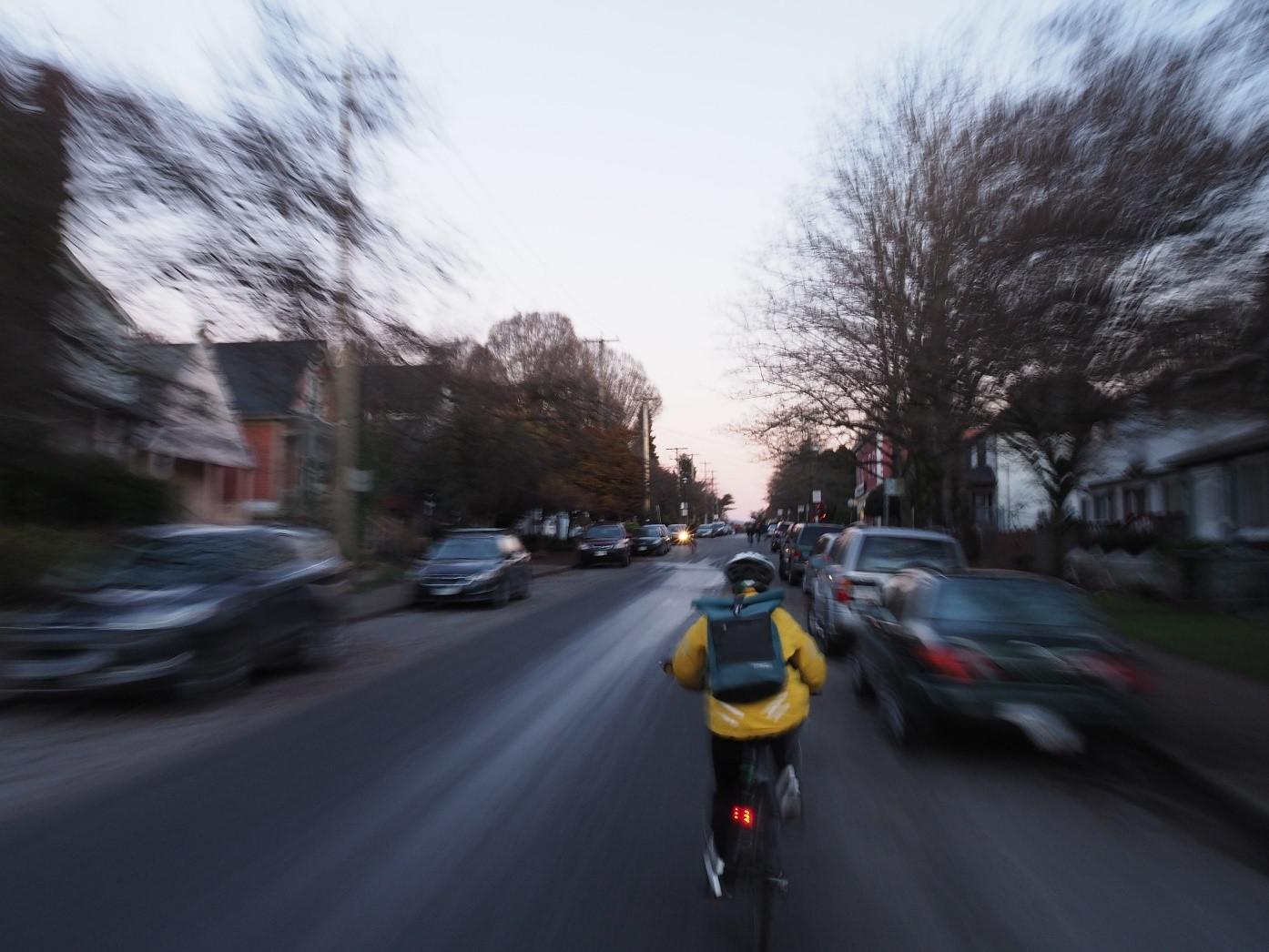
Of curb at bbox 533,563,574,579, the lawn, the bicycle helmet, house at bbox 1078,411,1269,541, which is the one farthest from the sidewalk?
curb at bbox 533,563,574,579

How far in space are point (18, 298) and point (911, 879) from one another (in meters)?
11.4

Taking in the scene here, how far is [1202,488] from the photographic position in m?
25.5

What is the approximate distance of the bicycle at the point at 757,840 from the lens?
162 inches

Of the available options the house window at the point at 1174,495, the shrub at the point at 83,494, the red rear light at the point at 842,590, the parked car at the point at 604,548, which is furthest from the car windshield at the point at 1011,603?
the parked car at the point at 604,548

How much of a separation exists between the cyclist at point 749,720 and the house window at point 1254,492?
67.9 ft

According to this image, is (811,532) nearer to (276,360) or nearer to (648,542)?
(276,360)

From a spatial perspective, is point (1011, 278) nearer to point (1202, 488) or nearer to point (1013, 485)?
point (1202, 488)

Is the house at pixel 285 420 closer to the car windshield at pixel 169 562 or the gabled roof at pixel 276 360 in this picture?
the gabled roof at pixel 276 360

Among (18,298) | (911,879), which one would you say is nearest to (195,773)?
(911,879)

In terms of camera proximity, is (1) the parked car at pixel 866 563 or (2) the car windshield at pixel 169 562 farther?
(1) the parked car at pixel 866 563

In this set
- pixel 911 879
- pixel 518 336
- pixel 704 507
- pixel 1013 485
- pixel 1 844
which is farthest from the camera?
pixel 704 507

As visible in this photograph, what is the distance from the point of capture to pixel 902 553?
13062 mm

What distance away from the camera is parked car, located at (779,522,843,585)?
2494 cm

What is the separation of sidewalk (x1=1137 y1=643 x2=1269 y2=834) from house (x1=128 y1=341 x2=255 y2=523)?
13202 mm
